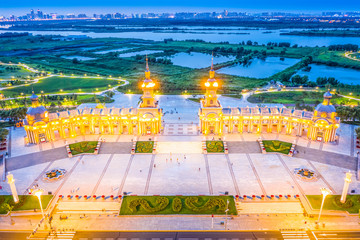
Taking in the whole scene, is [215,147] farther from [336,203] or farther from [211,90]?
[336,203]

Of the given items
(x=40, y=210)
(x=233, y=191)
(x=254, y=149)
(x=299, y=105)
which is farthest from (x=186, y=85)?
(x=40, y=210)

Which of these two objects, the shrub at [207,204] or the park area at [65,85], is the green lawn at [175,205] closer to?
the shrub at [207,204]

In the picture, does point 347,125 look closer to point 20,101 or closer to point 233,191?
point 233,191

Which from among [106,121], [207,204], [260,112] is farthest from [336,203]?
[106,121]

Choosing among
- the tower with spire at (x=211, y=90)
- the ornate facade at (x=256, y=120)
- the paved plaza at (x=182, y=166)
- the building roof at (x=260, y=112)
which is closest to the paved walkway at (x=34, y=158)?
the paved plaza at (x=182, y=166)

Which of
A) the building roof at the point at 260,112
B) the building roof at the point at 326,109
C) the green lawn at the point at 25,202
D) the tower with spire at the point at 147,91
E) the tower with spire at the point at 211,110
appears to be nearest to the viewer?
the green lawn at the point at 25,202

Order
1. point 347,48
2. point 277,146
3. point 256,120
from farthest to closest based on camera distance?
point 347,48
point 256,120
point 277,146
